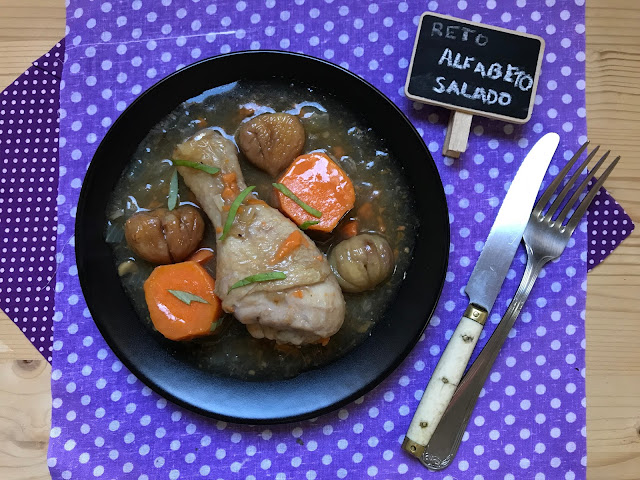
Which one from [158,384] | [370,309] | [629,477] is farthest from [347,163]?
[629,477]

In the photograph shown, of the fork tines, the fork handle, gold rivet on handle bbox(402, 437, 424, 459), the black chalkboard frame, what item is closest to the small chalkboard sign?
the black chalkboard frame

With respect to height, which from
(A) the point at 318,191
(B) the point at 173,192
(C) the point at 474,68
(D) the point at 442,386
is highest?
(C) the point at 474,68

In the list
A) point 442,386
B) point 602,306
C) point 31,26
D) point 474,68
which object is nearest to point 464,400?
point 442,386

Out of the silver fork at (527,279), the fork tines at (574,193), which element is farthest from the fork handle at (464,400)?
the fork tines at (574,193)

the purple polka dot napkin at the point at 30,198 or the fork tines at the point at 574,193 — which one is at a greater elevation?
the fork tines at the point at 574,193

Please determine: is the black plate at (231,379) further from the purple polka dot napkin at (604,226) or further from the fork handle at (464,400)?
the purple polka dot napkin at (604,226)

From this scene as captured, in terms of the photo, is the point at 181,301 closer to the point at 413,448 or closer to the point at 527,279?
the point at 413,448
